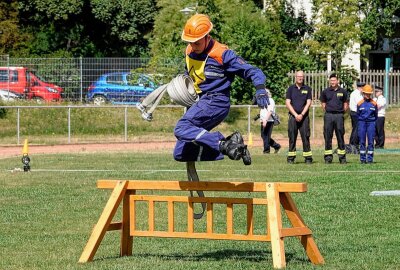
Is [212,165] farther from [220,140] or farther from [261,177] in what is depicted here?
[220,140]

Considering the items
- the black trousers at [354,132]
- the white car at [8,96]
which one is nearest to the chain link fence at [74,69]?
the white car at [8,96]

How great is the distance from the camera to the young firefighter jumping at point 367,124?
2625 cm

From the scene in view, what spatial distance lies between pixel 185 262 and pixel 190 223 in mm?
395

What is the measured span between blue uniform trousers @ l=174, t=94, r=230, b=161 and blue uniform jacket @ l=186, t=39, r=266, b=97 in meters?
0.10

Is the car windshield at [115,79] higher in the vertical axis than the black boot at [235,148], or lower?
higher

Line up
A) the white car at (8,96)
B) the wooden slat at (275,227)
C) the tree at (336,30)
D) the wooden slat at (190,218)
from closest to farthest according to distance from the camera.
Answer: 1. the wooden slat at (275,227)
2. the wooden slat at (190,218)
3. the white car at (8,96)
4. the tree at (336,30)

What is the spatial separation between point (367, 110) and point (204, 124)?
1580 cm

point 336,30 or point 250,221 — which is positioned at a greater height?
point 336,30

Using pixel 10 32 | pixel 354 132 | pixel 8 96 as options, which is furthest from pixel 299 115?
pixel 10 32

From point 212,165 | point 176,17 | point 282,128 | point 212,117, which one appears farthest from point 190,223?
point 176,17

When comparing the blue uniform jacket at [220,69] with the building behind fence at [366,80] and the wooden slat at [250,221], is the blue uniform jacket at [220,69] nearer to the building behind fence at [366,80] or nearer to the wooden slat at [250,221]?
the wooden slat at [250,221]

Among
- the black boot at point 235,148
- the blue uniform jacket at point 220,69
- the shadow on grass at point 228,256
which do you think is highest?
the blue uniform jacket at point 220,69

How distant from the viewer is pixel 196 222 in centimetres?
1483

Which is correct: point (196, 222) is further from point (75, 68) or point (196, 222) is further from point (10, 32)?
point (10, 32)
